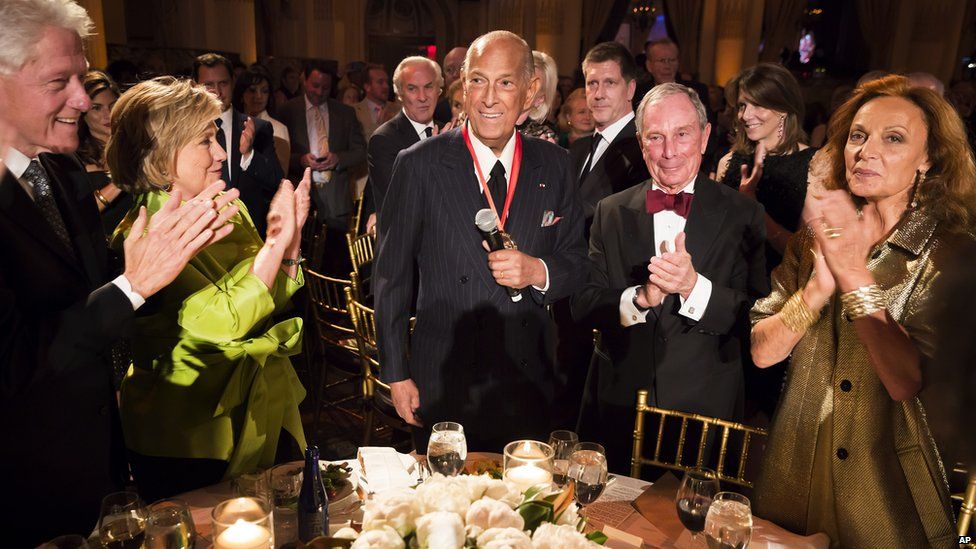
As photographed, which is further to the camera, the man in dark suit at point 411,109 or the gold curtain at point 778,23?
the gold curtain at point 778,23

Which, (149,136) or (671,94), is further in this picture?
(671,94)

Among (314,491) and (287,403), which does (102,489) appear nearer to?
(287,403)

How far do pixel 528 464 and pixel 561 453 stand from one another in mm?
183

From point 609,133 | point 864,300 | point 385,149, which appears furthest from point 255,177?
point 864,300

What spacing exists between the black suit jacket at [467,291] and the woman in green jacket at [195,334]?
0.33 metres

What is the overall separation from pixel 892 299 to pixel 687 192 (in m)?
0.77

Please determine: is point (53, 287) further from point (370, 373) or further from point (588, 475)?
point (370, 373)

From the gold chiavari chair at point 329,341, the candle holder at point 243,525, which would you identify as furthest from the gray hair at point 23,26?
the gold chiavari chair at point 329,341

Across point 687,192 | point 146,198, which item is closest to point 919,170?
point 687,192

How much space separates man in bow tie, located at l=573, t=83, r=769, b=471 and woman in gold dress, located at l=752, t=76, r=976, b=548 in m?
0.35

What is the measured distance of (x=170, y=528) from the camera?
1222 mm

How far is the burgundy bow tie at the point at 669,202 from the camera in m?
2.22

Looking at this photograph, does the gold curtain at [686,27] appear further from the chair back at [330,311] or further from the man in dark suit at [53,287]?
the man in dark suit at [53,287]

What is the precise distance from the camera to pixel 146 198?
6.69 ft
